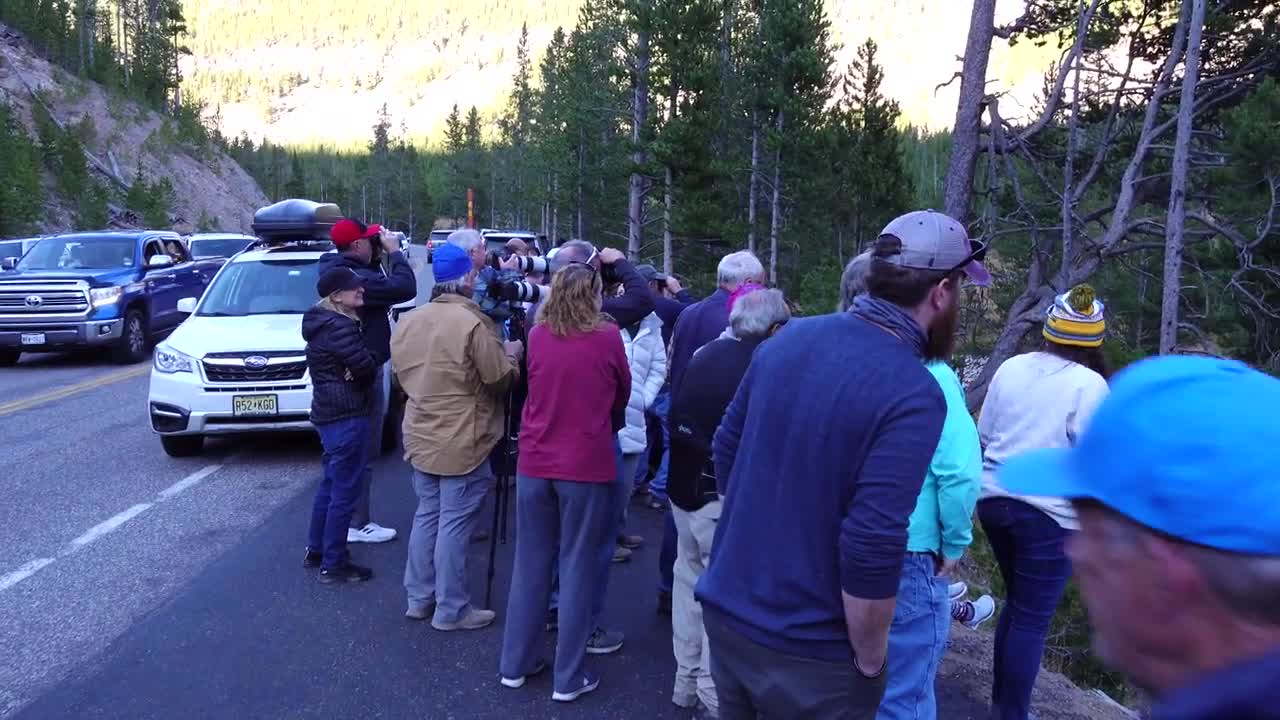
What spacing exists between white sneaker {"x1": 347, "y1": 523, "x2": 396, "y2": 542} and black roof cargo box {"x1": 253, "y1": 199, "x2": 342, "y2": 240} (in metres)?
7.04

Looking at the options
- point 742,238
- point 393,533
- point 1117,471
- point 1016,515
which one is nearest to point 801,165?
point 742,238

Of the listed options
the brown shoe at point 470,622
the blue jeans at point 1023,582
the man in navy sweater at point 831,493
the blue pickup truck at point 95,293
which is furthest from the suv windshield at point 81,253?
the man in navy sweater at point 831,493

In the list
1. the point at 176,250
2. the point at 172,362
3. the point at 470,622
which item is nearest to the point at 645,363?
the point at 470,622

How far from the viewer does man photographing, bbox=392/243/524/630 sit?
5.28 metres

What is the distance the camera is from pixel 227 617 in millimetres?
5500

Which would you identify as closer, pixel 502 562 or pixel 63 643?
pixel 63 643

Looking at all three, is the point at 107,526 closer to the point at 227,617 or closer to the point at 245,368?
the point at 245,368

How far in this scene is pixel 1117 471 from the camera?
1164 millimetres

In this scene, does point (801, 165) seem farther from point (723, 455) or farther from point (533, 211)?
point (533, 211)

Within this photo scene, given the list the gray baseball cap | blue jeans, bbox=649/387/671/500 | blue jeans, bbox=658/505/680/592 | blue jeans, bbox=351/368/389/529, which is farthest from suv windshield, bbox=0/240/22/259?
the gray baseball cap

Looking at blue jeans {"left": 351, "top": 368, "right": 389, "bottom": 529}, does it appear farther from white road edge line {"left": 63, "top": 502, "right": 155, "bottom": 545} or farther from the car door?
the car door

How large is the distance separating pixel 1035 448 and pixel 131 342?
16294mm

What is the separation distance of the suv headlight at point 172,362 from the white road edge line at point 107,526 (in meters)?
1.64

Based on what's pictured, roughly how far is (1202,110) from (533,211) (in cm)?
6561
